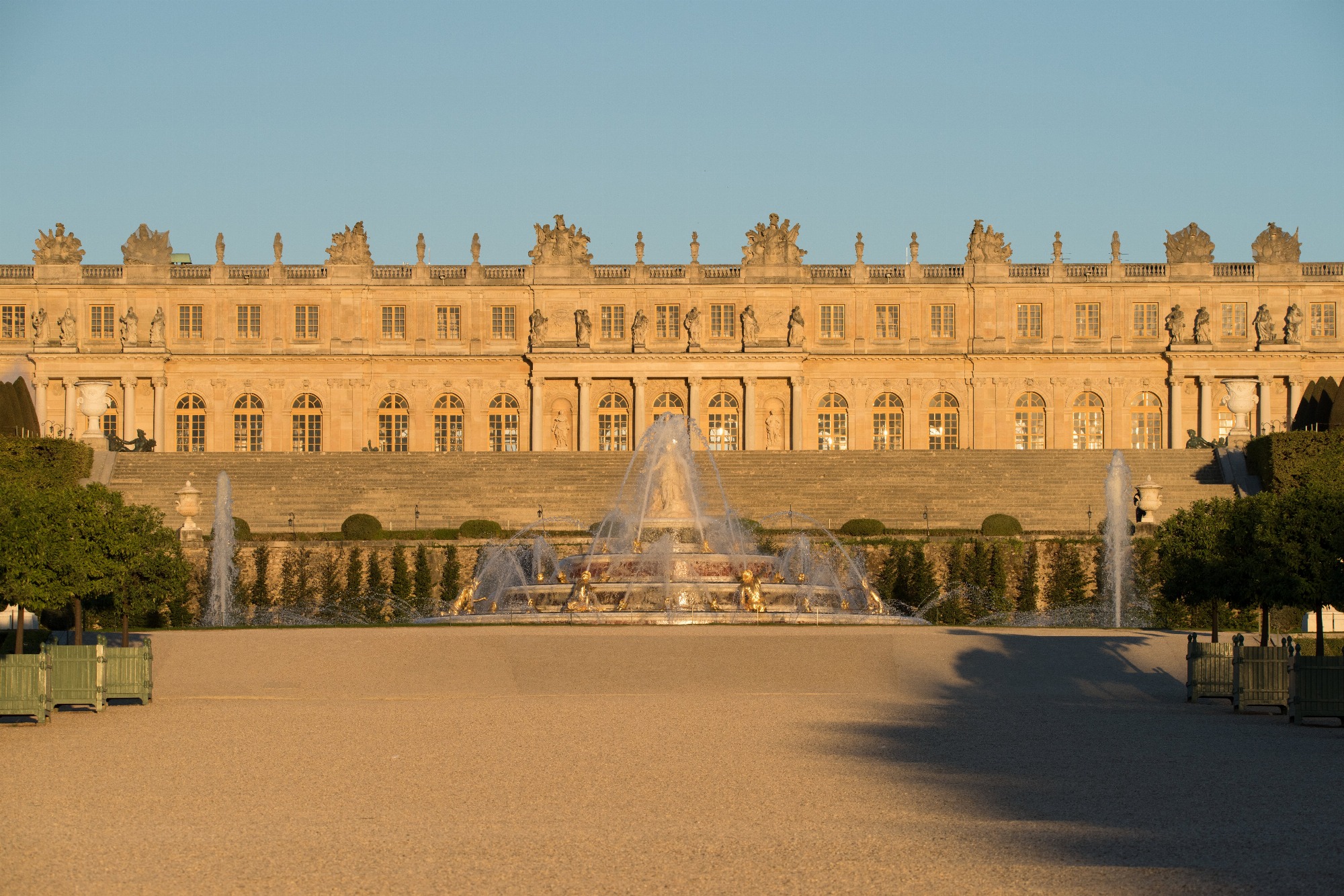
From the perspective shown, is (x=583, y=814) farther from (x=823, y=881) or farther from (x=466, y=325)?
(x=466, y=325)

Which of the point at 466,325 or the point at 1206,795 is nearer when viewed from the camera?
the point at 1206,795

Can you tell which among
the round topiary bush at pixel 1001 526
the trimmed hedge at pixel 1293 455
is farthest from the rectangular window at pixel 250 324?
the trimmed hedge at pixel 1293 455

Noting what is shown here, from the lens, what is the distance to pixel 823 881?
32.7 feet

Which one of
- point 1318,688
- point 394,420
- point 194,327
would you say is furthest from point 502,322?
point 1318,688

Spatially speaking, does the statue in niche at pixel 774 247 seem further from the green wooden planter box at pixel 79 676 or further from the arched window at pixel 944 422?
the green wooden planter box at pixel 79 676

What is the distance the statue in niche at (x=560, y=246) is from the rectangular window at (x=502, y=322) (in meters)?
2.15

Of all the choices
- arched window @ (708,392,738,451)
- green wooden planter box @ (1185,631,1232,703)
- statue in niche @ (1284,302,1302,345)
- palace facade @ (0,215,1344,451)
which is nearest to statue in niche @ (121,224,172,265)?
palace facade @ (0,215,1344,451)

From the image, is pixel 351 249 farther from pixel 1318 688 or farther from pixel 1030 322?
pixel 1318 688

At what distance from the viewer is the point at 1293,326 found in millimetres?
63438

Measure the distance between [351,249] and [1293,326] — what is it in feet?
117

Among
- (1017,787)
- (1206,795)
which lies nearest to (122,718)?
(1017,787)

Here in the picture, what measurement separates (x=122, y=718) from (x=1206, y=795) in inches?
448

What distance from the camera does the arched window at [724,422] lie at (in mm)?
63500

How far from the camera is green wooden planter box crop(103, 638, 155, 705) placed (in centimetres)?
1955
